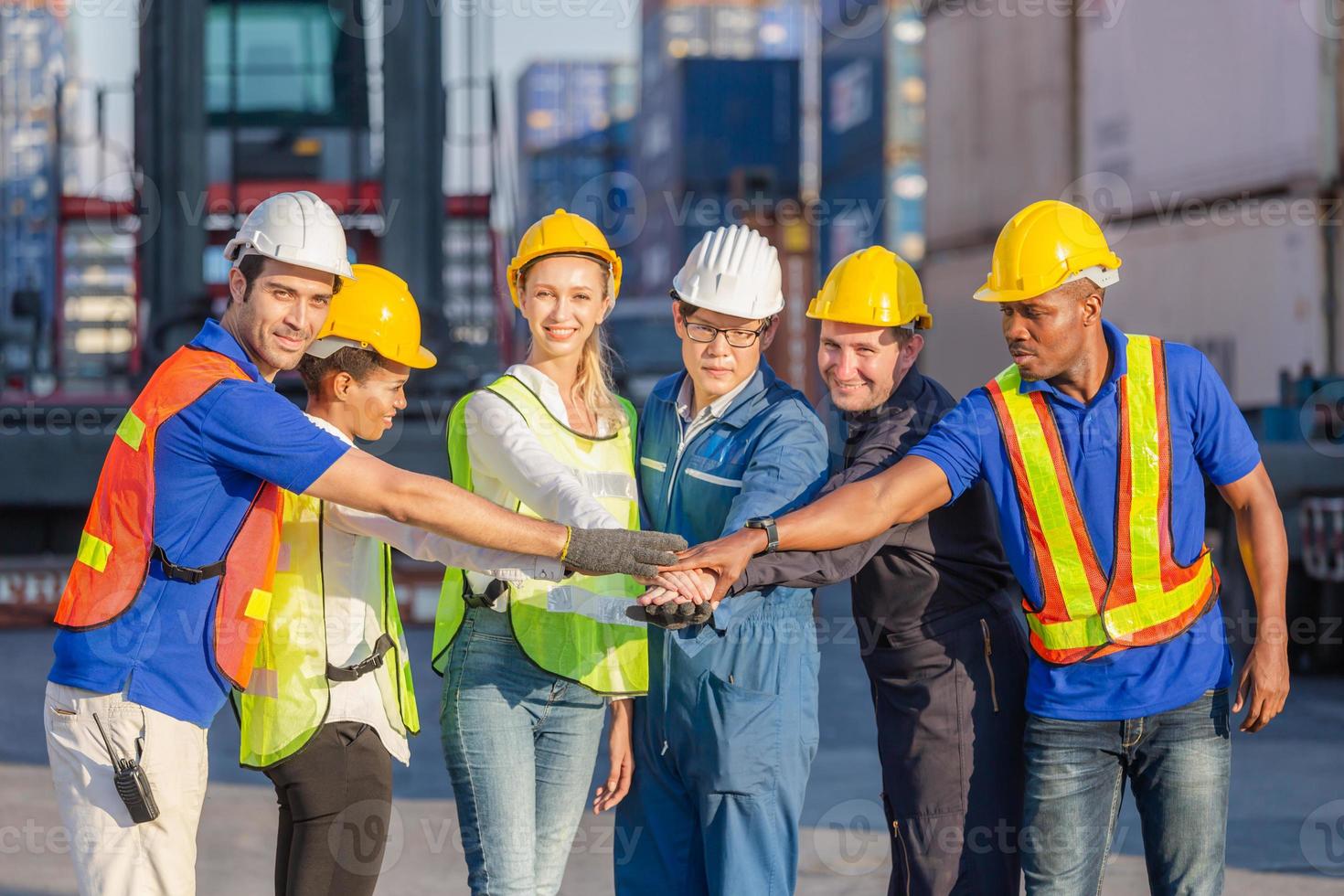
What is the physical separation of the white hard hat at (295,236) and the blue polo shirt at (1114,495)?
1.17 metres

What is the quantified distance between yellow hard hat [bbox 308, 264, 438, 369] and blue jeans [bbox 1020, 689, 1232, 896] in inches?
55.3

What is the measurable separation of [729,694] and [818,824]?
278cm

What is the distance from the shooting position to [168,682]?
2.61m

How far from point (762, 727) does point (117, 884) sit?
3.79ft

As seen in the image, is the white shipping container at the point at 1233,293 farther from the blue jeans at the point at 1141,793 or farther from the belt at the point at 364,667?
the belt at the point at 364,667

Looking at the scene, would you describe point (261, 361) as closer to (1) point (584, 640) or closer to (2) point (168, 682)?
(2) point (168, 682)

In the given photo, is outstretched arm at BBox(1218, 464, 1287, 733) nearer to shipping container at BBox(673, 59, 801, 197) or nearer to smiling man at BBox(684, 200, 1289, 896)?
smiling man at BBox(684, 200, 1289, 896)

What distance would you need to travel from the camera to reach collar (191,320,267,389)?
2721mm

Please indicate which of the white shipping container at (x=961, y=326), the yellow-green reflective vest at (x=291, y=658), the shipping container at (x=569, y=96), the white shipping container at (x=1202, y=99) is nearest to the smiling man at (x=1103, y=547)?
the yellow-green reflective vest at (x=291, y=658)

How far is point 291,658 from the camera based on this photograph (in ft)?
9.14

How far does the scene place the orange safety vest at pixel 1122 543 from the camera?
2.87m

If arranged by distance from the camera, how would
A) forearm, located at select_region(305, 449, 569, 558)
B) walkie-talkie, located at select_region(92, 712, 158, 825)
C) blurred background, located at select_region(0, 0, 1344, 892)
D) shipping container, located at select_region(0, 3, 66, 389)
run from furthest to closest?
shipping container, located at select_region(0, 3, 66, 389)
blurred background, located at select_region(0, 0, 1344, 892)
forearm, located at select_region(305, 449, 569, 558)
walkie-talkie, located at select_region(92, 712, 158, 825)

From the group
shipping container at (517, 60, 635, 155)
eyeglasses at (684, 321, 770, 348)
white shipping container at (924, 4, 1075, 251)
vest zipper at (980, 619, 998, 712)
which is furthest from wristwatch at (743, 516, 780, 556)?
shipping container at (517, 60, 635, 155)

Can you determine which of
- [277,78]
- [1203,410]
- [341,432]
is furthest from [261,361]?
[277,78]
